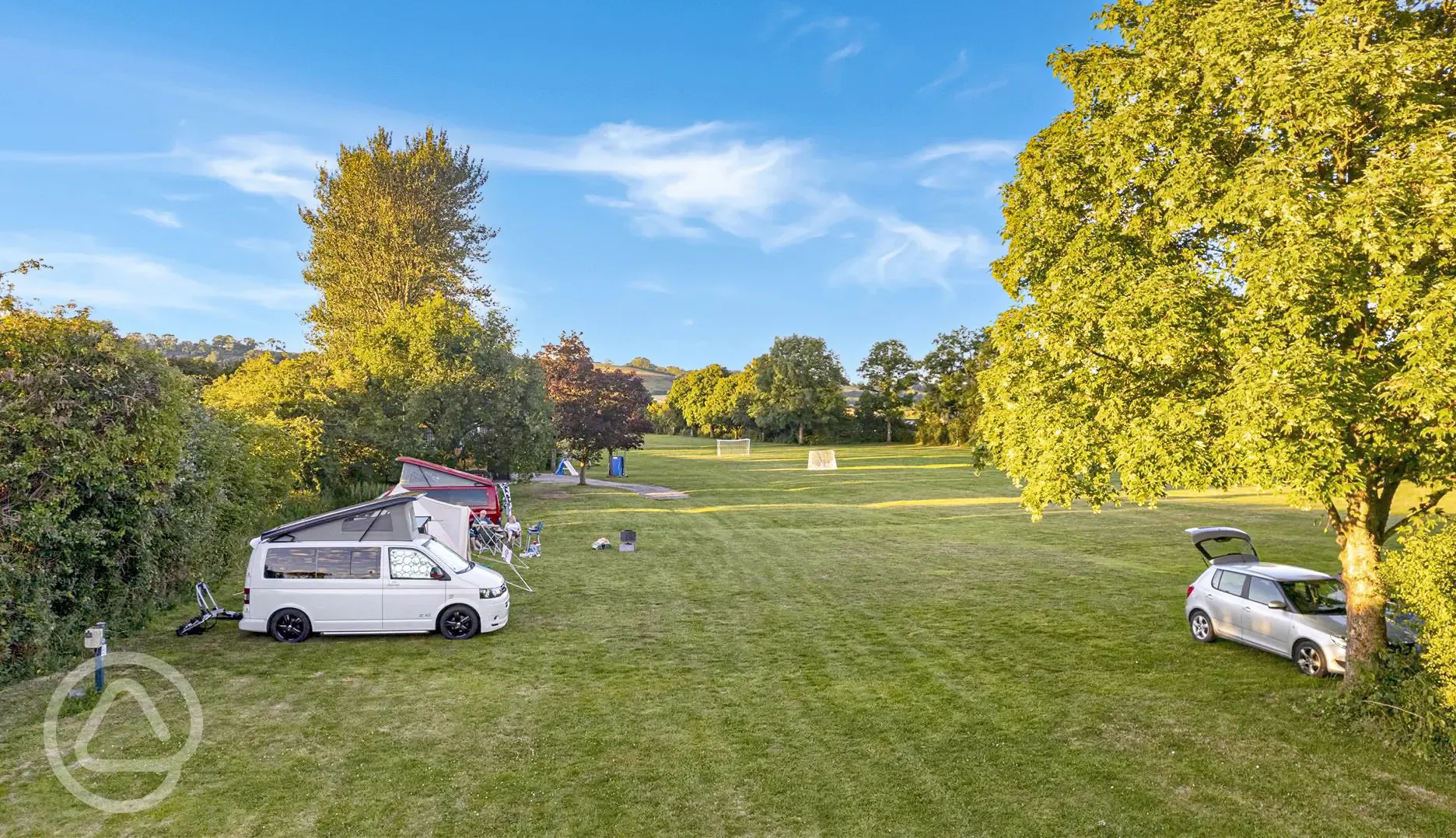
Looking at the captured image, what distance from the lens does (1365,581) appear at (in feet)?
32.5

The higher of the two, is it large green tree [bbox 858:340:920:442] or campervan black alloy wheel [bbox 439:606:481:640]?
large green tree [bbox 858:340:920:442]

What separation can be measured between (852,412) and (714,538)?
6896 cm

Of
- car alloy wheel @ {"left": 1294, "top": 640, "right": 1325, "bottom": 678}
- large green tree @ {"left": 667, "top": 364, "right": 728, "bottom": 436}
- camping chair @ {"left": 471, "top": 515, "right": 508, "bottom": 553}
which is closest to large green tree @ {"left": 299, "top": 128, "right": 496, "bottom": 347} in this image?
camping chair @ {"left": 471, "top": 515, "right": 508, "bottom": 553}

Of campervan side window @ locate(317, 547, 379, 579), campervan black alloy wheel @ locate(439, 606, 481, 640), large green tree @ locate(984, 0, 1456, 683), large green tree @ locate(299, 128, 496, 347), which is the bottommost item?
campervan black alloy wheel @ locate(439, 606, 481, 640)

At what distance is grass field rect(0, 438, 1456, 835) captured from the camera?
729 centimetres

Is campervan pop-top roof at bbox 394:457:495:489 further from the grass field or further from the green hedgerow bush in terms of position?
the green hedgerow bush

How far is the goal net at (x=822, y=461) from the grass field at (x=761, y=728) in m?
39.7

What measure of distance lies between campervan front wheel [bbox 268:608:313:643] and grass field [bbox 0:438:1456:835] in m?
0.38

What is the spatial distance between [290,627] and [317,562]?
1.23 metres

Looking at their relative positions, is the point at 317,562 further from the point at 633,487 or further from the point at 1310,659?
the point at 633,487

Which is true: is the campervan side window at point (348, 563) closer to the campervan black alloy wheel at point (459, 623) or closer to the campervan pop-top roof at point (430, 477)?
the campervan black alloy wheel at point (459, 623)

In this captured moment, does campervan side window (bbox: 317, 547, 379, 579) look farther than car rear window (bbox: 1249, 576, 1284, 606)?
Yes
